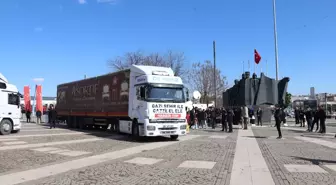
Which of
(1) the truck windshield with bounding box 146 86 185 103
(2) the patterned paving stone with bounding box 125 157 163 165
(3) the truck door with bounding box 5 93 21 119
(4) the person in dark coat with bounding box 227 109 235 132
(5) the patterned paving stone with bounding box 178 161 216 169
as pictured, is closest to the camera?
(5) the patterned paving stone with bounding box 178 161 216 169

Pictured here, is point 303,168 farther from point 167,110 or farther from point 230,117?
point 230,117

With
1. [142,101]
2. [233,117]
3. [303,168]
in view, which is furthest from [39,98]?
[303,168]

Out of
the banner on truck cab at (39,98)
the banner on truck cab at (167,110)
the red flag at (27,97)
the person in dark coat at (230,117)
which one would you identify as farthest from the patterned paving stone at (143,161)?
the red flag at (27,97)

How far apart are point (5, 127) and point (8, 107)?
123 cm

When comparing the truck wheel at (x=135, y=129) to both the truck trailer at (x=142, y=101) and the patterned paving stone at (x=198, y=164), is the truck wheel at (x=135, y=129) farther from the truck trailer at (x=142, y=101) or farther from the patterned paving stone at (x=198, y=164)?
the patterned paving stone at (x=198, y=164)

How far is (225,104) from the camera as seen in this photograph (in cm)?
4072

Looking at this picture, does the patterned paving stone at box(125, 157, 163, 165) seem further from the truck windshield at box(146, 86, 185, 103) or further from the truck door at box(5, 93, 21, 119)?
the truck door at box(5, 93, 21, 119)

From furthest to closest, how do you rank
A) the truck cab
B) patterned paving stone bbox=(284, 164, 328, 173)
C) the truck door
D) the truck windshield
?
the truck door → the truck windshield → the truck cab → patterned paving stone bbox=(284, 164, 328, 173)

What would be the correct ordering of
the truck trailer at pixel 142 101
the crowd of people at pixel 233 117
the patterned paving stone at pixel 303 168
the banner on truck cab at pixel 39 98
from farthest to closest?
the banner on truck cab at pixel 39 98, the crowd of people at pixel 233 117, the truck trailer at pixel 142 101, the patterned paving stone at pixel 303 168

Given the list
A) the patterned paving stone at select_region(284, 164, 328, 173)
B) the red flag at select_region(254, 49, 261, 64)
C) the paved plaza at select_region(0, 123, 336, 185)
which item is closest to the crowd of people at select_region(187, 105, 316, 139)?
the red flag at select_region(254, 49, 261, 64)

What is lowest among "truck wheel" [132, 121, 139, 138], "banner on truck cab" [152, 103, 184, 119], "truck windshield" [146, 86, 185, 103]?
"truck wheel" [132, 121, 139, 138]

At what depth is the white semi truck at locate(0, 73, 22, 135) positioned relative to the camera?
22109 millimetres

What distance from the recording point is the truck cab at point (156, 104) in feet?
57.6

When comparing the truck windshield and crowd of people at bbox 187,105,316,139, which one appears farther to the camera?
crowd of people at bbox 187,105,316,139
